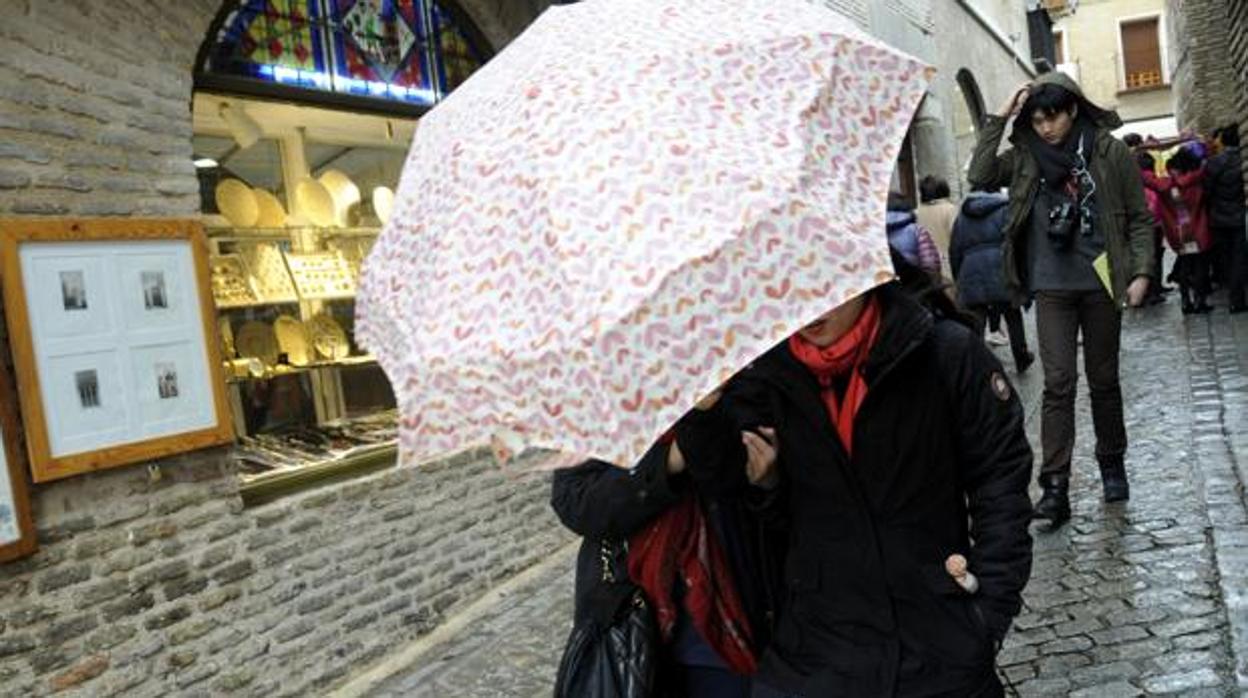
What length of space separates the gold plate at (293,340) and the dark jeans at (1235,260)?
9656 millimetres

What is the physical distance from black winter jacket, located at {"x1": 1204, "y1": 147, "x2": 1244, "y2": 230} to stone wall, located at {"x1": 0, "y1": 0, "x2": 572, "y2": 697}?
31.4ft

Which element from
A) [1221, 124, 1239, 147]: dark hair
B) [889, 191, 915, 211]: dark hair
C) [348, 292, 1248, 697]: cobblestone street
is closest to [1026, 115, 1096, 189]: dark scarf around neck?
[889, 191, 915, 211]: dark hair

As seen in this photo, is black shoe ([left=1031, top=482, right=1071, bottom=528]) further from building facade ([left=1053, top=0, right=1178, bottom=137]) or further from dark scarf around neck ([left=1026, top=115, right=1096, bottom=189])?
building facade ([left=1053, top=0, right=1178, bottom=137])

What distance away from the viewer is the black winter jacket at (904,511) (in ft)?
6.68

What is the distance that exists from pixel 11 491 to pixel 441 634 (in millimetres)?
2383

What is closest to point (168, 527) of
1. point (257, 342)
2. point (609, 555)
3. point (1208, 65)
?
point (257, 342)

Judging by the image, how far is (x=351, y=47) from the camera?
6109mm

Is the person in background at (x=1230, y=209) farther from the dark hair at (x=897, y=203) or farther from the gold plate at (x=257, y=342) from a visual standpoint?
the gold plate at (x=257, y=342)

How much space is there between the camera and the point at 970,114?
1988cm

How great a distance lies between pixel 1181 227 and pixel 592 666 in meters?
11.5

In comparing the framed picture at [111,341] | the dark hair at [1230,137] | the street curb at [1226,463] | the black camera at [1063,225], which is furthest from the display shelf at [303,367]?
the dark hair at [1230,137]

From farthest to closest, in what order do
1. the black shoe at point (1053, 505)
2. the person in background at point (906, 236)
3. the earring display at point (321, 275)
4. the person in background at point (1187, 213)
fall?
the person in background at point (1187, 213) < the earring display at point (321, 275) < the black shoe at point (1053, 505) < the person in background at point (906, 236)

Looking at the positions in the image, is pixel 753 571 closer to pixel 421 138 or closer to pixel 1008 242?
pixel 421 138

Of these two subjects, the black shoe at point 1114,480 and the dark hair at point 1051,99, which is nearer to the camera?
the dark hair at point 1051,99
